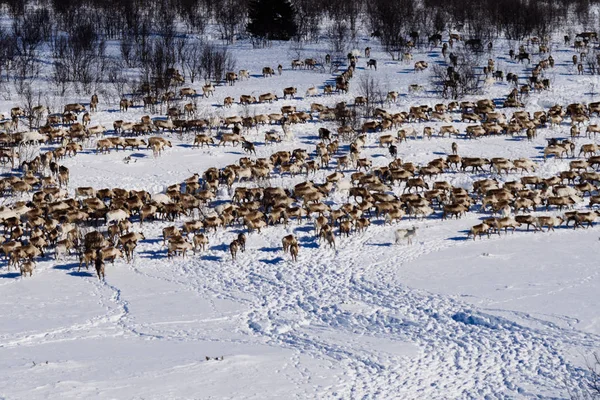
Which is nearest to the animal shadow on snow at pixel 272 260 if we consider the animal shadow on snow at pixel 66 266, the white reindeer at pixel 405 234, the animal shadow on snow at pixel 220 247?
the animal shadow on snow at pixel 220 247

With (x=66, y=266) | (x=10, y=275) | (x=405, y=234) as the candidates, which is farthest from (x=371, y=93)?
(x=10, y=275)

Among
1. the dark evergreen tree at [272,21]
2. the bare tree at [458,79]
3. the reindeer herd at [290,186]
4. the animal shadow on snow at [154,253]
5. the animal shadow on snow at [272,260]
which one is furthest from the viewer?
the dark evergreen tree at [272,21]

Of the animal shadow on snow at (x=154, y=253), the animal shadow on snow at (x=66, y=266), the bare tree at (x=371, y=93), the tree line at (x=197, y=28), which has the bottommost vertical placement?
the animal shadow on snow at (x=66, y=266)

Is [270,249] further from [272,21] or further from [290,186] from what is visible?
[272,21]

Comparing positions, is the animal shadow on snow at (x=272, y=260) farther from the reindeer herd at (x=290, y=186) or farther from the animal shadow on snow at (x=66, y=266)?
the animal shadow on snow at (x=66, y=266)

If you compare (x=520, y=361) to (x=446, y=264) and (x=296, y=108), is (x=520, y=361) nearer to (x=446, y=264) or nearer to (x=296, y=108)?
(x=446, y=264)

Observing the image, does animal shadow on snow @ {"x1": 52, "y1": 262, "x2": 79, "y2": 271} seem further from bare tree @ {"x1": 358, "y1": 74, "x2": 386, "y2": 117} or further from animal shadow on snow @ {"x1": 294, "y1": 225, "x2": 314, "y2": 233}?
bare tree @ {"x1": 358, "y1": 74, "x2": 386, "y2": 117}

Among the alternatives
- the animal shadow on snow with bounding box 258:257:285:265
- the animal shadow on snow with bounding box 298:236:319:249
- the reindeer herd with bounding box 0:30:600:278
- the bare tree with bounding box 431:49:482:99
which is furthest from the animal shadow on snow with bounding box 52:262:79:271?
the bare tree with bounding box 431:49:482:99
